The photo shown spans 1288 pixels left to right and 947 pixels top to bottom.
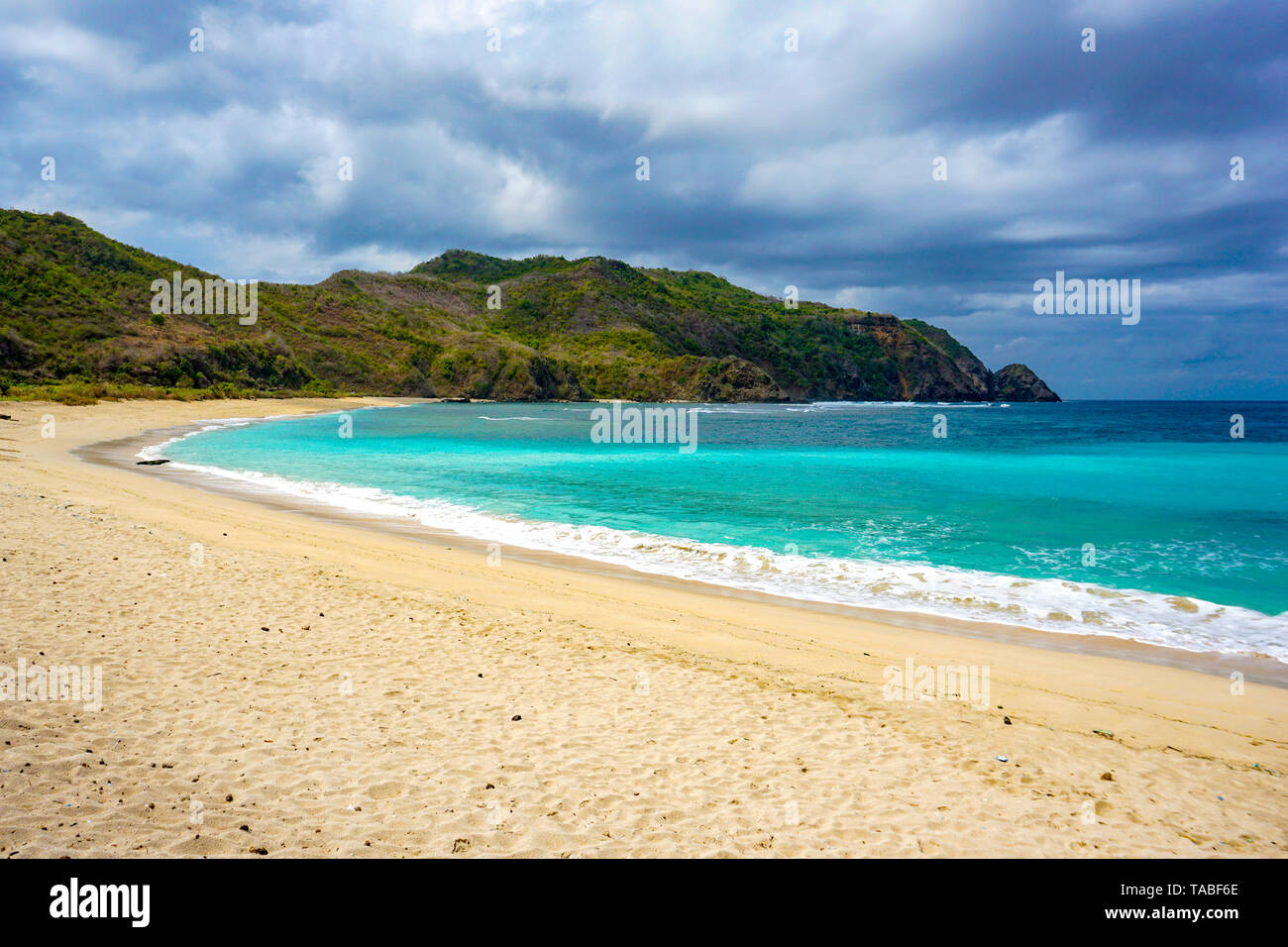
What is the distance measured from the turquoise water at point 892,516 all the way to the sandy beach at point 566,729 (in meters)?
2.17

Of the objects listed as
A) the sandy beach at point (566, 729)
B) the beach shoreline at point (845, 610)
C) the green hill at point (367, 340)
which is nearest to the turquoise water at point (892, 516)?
the beach shoreline at point (845, 610)

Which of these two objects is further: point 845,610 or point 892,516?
point 892,516

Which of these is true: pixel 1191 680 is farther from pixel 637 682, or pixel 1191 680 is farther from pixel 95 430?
pixel 95 430

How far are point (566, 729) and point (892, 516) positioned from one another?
1568 centimetres

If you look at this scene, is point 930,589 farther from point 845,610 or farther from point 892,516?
point 892,516

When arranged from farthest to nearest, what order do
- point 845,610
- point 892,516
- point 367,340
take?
point 367,340 < point 892,516 < point 845,610

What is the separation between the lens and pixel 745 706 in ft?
21.5

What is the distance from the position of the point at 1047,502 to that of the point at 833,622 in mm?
16922

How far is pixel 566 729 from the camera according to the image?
18.9 feet

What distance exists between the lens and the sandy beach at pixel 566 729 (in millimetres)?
4188

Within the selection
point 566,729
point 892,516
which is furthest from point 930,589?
point 566,729

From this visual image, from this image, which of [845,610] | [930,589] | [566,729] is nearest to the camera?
[566,729]

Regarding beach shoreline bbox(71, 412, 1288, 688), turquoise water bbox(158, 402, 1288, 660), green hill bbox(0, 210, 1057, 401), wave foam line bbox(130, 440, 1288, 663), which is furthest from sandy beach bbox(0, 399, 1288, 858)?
green hill bbox(0, 210, 1057, 401)
